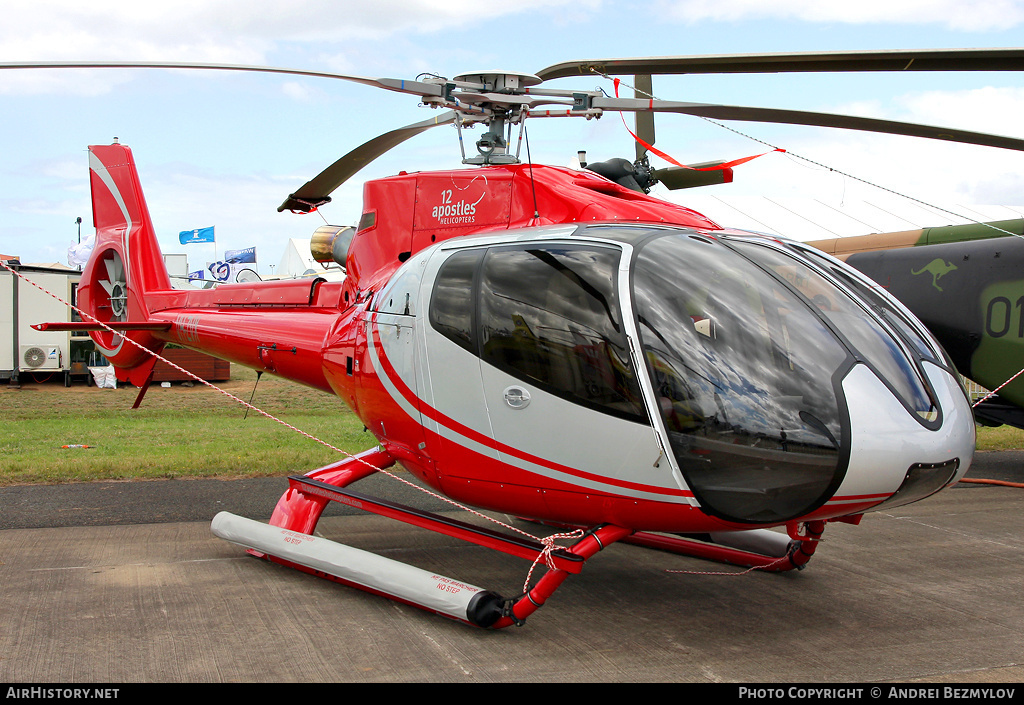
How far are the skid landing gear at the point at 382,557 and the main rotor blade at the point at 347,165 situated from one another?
2.30 metres

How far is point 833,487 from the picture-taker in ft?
12.7

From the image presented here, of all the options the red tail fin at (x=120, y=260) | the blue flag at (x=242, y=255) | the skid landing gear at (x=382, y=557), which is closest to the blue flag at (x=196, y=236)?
the blue flag at (x=242, y=255)

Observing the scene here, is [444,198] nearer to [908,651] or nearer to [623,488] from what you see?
[623,488]

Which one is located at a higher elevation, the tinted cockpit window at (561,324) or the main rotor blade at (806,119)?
the main rotor blade at (806,119)

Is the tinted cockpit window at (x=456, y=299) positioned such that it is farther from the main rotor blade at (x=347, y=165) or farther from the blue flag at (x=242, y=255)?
the blue flag at (x=242, y=255)

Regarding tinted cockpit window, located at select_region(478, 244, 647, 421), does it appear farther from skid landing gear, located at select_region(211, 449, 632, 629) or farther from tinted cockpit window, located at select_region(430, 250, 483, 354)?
skid landing gear, located at select_region(211, 449, 632, 629)

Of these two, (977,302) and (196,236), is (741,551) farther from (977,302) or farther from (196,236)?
(196,236)

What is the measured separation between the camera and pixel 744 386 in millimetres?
3938

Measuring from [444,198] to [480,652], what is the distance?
321 cm

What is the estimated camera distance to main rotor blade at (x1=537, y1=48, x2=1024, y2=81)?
4141 mm

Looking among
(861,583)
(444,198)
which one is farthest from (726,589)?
(444,198)

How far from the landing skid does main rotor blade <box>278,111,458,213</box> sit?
7.53 feet

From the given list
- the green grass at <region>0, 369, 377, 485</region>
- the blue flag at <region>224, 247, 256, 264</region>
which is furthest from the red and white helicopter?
the blue flag at <region>224, 247, 256, 264</region>

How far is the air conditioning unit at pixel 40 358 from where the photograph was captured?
20.6 meters
